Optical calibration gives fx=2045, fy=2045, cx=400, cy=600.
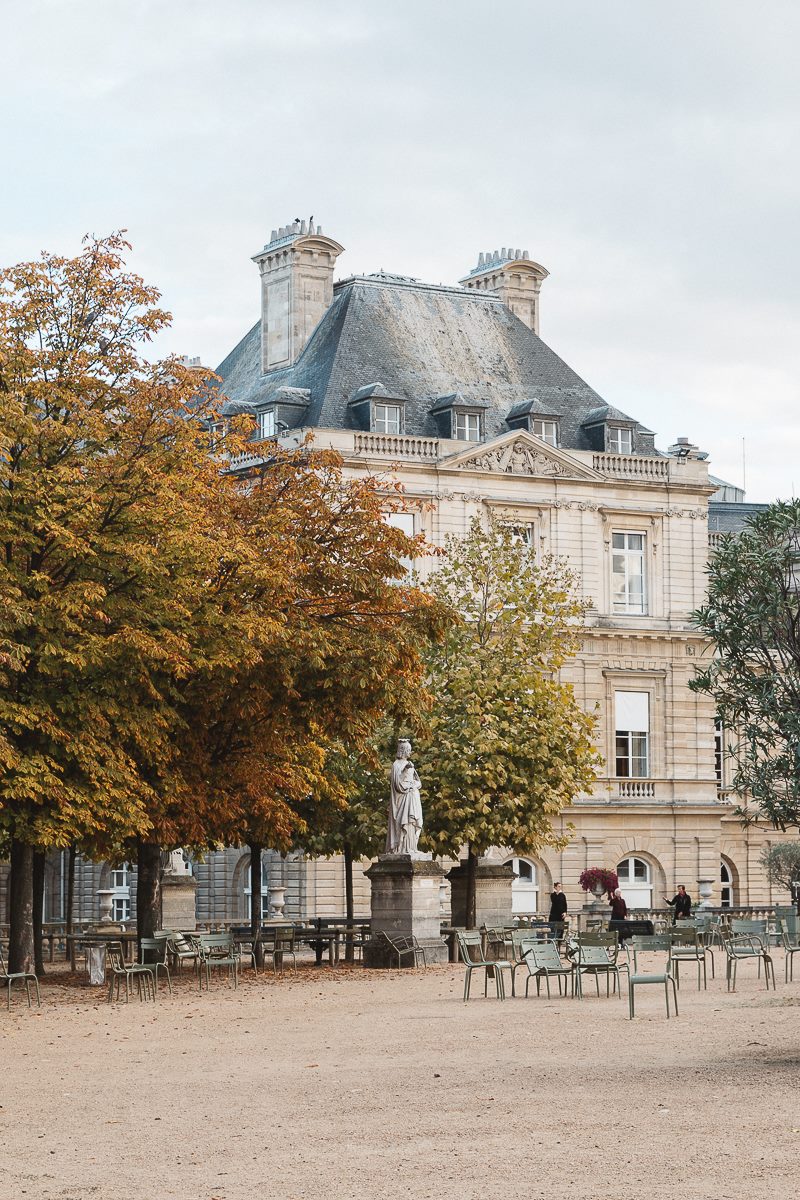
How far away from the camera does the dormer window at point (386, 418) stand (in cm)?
5209

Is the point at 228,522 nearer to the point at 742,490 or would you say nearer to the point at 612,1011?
the point at 612,1011

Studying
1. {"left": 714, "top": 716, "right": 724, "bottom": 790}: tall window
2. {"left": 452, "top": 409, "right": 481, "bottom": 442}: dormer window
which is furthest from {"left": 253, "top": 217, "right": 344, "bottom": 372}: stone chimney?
{"left": 714, "top": 716, "right": 724, "bottom": 790}: tall window

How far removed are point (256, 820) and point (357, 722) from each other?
276 cm

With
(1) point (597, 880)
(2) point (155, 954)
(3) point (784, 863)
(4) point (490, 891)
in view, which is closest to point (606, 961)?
(2) point (155, 954)

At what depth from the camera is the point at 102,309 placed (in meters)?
28.6

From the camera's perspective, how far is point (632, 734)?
54781 millimetres

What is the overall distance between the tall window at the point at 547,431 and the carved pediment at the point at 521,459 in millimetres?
817

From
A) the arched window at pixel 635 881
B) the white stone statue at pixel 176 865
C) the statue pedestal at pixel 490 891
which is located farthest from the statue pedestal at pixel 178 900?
the arched window at pixel 635 881

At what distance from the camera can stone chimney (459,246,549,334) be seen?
60281mm

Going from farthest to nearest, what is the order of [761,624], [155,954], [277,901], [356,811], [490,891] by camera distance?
[277,901], [490,891], [356,811], [155,954], [761,624]

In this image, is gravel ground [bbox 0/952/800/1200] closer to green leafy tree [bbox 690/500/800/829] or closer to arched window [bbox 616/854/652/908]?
green leafy tree [bbox 690/500/800/829]

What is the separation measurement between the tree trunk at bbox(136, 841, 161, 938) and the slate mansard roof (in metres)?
22.0

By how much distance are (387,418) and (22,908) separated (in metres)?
26.3

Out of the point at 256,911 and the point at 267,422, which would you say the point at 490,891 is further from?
the point at 267,422
